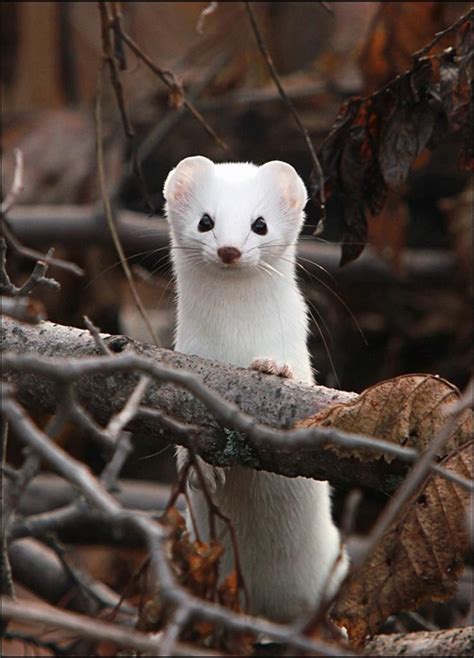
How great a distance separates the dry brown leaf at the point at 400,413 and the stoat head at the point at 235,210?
0.95 meters

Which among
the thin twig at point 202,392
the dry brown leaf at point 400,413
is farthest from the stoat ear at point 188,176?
the thin twig at point 202,392

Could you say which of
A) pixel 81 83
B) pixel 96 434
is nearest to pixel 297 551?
pixel 96 434

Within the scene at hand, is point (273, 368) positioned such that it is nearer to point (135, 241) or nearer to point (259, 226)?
point (259, 226)

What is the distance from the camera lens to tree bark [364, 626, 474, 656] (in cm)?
307

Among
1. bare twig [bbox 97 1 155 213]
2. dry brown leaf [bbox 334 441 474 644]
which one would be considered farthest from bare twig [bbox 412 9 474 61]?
dry brown leaf [bbox 334 441 474 644]

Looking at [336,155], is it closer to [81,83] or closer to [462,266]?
[462,266]

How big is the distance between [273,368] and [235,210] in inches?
27.4

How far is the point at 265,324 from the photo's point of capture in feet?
12.4

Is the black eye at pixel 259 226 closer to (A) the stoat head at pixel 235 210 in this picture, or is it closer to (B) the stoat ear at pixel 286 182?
(A) the stoat head at pixel 235 210

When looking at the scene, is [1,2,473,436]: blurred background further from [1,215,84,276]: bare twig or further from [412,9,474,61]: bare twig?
[412,9,474,61]: bare twig

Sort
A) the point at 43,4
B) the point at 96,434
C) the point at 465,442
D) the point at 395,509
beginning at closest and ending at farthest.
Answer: the point at 395,509 → the point at 96,434 → the point at 465,442 → the point at 43,4

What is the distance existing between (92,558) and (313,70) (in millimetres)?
3692

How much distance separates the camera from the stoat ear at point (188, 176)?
388 centimetres

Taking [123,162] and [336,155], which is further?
[123,162]
